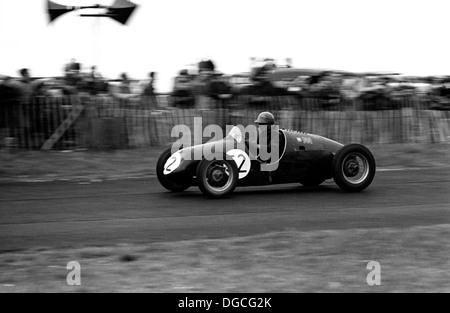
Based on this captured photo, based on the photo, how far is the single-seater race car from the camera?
30.0 ft

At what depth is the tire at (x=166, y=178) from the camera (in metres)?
9.51

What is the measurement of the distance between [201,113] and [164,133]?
76 cm

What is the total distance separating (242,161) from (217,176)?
0.36 meters

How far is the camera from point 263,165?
9.46 metres

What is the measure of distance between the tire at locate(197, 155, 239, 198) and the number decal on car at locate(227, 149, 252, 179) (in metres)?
0.11

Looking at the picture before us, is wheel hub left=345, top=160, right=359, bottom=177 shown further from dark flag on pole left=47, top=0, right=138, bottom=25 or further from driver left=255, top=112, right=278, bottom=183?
dark flag on pole left=47, top=0, right=138, bottom=25

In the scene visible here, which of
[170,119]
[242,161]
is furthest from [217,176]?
[170,119]

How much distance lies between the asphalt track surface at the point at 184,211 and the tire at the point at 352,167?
0.46 ft

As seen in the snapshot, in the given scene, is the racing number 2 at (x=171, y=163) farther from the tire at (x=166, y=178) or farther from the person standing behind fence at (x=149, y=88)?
the person standing behind fence at (x=149, y=88)

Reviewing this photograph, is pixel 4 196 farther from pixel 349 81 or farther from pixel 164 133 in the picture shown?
pixel 349 81

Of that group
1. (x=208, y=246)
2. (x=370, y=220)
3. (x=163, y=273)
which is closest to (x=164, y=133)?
(x=370, y=220)

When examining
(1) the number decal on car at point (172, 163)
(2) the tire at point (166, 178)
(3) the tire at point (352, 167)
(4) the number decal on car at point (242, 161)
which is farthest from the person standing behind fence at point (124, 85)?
(3) the tire at point (352, 167)

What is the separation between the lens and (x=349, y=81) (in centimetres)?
1556

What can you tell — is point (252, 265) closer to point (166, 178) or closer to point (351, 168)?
point (166, 178)
